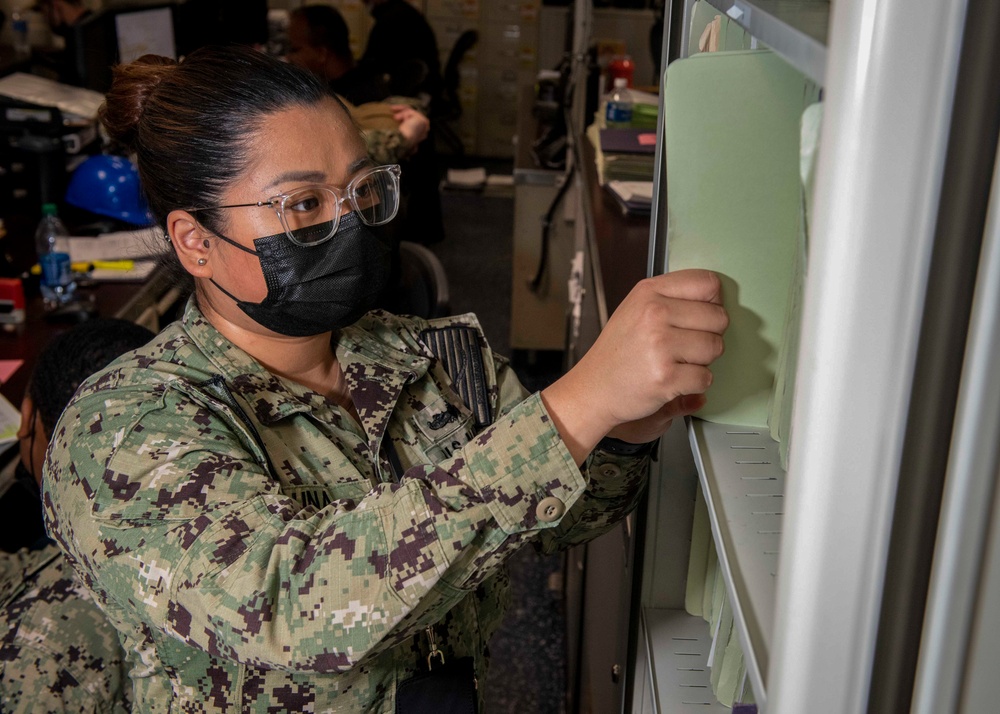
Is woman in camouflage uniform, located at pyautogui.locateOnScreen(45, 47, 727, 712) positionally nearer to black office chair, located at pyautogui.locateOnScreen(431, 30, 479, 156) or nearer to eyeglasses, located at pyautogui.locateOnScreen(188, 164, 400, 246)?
eyeglasses, located at pyautogui.locateOnScreen(188, 164, 400, 246)

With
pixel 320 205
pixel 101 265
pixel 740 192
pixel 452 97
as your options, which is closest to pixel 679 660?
pixel 740 192

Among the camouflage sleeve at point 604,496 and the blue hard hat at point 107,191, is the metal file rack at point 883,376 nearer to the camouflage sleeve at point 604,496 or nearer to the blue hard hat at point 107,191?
the camouflage sleeve at point 604,496

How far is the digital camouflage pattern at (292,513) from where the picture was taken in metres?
0.84

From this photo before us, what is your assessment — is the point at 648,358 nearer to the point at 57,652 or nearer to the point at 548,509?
the point at 548,509

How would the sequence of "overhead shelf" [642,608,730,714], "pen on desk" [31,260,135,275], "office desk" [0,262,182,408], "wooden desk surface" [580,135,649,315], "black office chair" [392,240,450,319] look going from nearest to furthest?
"overhead shelf" [642,608,730,714]
"wooden desk surface" [580,135,649,315]
"office desk" [0,262,182,408]
"black office chair" [392,240,450,319]
"pen on desk" [31,260,135,275]

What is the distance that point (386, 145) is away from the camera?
3.26 metres

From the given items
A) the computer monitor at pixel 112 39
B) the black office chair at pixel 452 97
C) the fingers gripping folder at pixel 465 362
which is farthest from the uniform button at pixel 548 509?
the black office chair at pixel 452 97

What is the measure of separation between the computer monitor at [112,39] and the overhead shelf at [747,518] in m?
3.73

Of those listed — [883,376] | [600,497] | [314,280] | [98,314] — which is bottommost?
[98,314]

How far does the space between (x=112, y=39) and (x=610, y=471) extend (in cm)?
365

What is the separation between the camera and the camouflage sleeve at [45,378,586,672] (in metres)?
0.83

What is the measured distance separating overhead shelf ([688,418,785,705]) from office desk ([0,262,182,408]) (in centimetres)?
168

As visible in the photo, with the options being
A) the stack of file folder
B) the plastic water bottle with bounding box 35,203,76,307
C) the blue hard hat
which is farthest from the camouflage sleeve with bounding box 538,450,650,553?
the blue hard hat

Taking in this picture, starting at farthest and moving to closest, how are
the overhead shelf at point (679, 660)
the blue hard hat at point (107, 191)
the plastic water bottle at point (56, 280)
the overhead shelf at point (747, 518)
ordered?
1. the blue hard hat at point (107, 191)
2. the plastic water bottle at point (56, 280)
3. the overhead shelf at point (679, 660)
4. the overhead shelf at point (747, 518)
